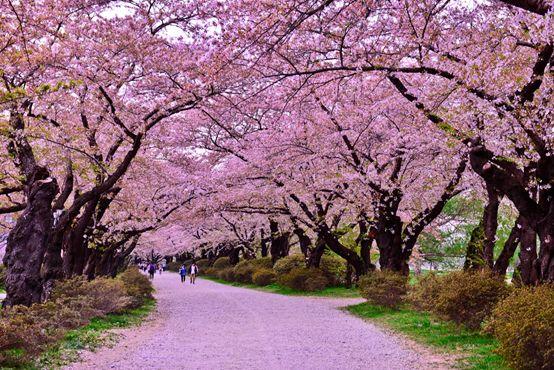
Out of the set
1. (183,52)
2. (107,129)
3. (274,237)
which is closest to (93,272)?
(107,129)

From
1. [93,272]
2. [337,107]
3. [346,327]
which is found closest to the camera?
[346,327]

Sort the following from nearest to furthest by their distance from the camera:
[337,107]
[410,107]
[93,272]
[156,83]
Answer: [156,83], [410,107], [337,107], [93,272]

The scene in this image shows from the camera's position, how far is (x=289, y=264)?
30.0 meters

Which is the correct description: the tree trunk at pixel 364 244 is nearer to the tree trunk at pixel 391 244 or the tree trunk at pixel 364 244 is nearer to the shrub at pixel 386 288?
the tree trunk at pixel 391 244

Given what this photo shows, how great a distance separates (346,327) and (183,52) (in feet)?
25.7

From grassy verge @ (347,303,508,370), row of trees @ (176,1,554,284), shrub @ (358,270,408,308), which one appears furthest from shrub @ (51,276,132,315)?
shrub @ (358,270,408,308)

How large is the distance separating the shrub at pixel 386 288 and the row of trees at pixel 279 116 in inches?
77.9

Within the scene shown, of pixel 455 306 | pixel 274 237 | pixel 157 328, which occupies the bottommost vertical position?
pixel 157 328

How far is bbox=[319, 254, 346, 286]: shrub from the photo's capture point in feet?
91.5

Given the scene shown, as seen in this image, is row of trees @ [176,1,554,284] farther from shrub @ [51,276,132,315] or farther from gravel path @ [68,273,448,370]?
shrub @ [51,276,132,315]

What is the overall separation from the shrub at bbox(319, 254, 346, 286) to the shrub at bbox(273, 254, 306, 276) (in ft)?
4.53

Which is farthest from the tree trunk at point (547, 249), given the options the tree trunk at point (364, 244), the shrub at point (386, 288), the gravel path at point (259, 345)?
the tree trunk at point (364, 244)

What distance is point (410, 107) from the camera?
14492 millimetres

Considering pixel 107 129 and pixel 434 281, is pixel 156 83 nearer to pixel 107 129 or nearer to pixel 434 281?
pixel 107 129
